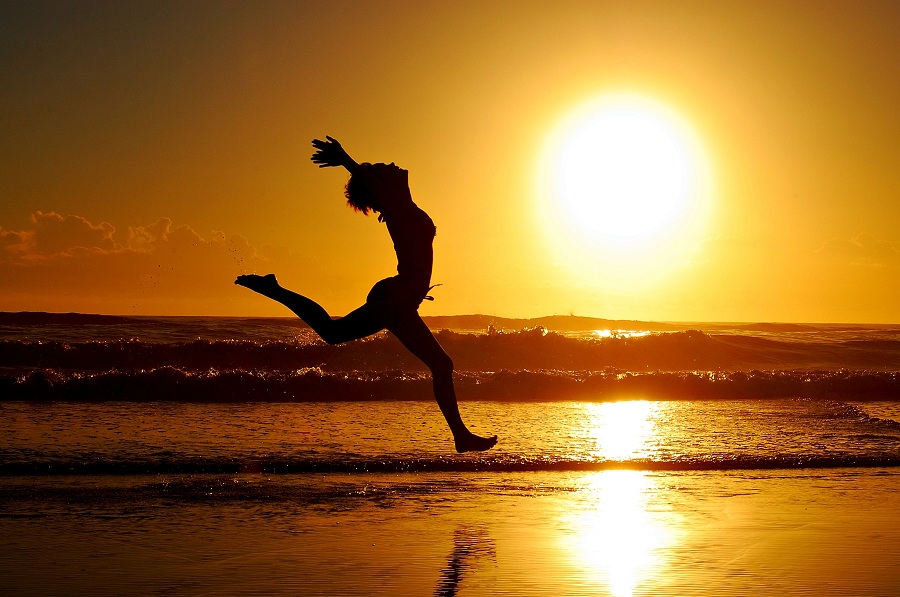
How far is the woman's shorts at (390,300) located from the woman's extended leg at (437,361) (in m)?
0.06

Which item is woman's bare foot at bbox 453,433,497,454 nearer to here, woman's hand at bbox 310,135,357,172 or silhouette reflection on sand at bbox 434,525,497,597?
silhouette reflection on sand at bbox 434,525,497,597

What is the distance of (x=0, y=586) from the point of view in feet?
21.7

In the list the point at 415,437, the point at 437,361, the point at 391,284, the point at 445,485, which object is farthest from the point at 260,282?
the point at 415,437

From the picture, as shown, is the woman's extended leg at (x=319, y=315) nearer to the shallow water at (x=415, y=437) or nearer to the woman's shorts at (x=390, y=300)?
the woman's shorts at (x=390, y=300)

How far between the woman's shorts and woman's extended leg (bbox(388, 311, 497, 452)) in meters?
0.06

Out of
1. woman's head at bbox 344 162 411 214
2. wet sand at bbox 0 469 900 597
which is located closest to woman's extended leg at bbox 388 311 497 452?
wet sand at bbox 0 469 900 597

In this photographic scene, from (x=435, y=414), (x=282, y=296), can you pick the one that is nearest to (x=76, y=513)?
(x=282, y=296)

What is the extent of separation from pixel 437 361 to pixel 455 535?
1.59 metres

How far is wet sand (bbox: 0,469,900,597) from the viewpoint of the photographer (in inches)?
265

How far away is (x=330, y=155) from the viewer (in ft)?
27.8

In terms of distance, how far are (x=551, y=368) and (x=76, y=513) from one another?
22.4 meters

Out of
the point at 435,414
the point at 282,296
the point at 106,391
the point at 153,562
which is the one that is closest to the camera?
the point at 153,562

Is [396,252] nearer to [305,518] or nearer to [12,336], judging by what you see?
[305,518]

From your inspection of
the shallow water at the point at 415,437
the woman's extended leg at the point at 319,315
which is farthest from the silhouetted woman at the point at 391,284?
the shallow water at the point at 415,437
